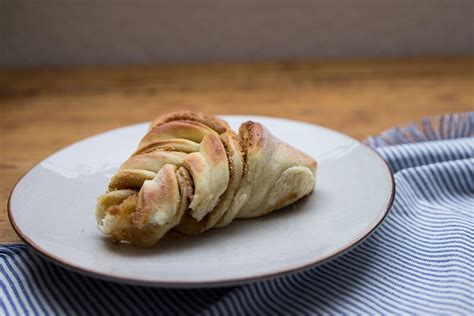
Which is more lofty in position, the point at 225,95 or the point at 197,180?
the point at 197,180

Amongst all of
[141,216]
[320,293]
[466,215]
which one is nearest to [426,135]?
[466,215]

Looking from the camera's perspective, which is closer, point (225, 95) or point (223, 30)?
point (225, 95)

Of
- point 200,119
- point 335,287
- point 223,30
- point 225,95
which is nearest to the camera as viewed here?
point 335,287

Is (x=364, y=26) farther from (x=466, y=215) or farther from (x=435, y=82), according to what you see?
(x=466, y=215)

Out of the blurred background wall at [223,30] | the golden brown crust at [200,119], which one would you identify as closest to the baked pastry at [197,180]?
the golden brown crust at [200,119]

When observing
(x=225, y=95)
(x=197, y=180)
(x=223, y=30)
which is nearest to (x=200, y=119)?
(x=197, y=180)

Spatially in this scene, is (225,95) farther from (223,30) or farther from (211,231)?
(211,231)

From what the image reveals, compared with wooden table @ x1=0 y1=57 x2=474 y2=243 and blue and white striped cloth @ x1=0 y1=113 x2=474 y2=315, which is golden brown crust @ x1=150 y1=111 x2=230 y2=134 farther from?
wooden table @ x1=0 y1=57 x2=474 y2=243
